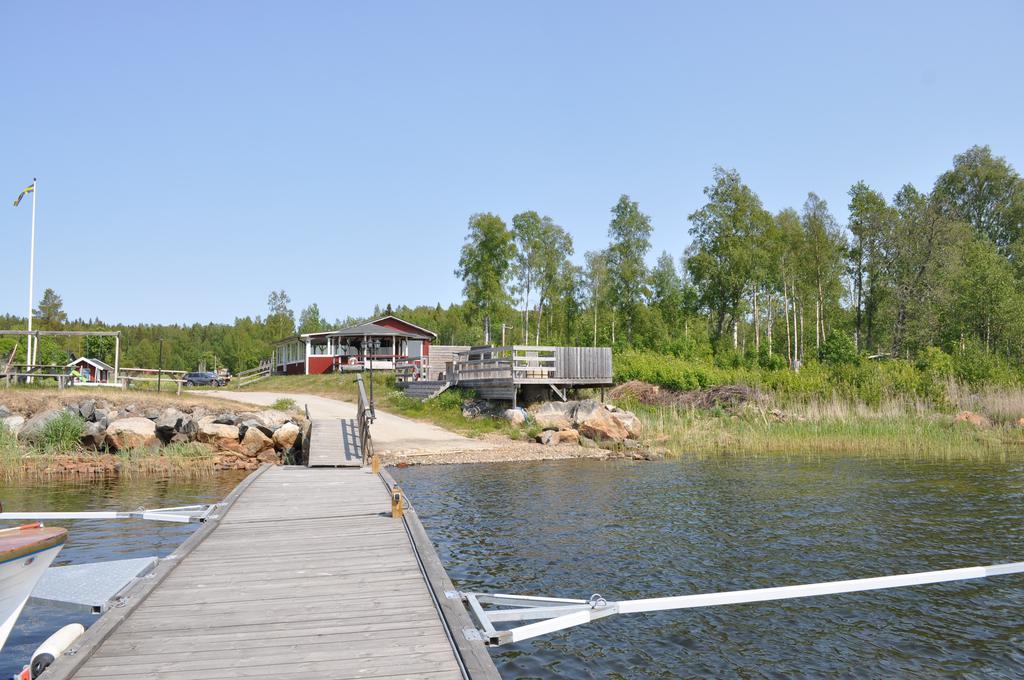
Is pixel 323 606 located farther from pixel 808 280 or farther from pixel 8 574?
pixel 808 280

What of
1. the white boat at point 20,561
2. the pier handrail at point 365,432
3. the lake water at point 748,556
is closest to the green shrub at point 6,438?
the pier handrail at point 365,432

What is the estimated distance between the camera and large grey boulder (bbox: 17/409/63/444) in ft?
69.5

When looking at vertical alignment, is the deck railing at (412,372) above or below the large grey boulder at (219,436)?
above

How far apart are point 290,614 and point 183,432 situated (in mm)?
18501

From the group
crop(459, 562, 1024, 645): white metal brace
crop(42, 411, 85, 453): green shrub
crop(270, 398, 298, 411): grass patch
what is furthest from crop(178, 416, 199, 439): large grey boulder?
crop(459, 562, 1024, 645): white metal brace

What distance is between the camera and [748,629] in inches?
315

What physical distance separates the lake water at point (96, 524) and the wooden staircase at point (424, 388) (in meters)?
13.9

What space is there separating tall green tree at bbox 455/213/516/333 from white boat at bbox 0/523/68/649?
52.5m

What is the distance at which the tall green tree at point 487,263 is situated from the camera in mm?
58250

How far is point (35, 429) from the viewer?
69.9 feet

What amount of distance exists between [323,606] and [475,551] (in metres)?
4.94

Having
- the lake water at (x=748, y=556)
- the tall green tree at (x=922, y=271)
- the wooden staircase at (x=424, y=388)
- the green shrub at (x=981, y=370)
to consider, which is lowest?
the lake water at (x=748, y=556)

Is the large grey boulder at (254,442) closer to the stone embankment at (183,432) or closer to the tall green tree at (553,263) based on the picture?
the stone embankment at (183,432)

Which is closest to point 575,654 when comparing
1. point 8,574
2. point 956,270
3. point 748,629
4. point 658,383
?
point 748,629
